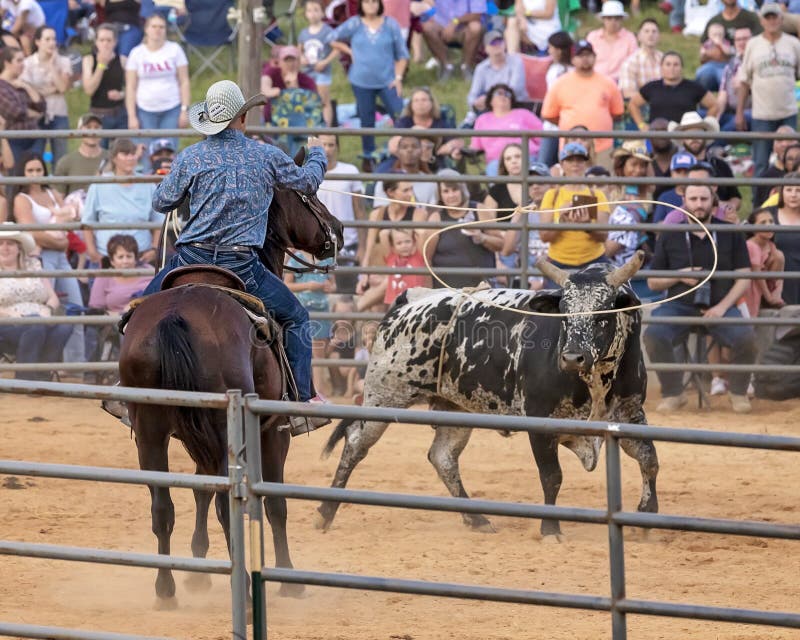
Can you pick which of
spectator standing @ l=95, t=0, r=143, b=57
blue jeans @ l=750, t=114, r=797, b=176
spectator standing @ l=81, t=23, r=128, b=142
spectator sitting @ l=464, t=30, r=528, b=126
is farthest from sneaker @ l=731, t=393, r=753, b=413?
spectator standing @ l=95, t=0, r=143, b=57

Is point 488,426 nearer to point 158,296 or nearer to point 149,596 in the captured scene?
point 158,296

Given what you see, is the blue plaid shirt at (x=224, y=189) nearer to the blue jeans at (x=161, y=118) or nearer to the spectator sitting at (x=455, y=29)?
the blue jeans at (x=161, y=118)

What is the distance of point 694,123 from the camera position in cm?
1303

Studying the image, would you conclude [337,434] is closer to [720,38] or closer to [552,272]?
[552,272]

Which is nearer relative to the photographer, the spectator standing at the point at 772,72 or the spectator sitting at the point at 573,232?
the spectator sitting at the point at 573,232

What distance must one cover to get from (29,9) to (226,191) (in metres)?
11.0

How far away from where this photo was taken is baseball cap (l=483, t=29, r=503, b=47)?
15664 mm

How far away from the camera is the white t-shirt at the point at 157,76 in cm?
1448

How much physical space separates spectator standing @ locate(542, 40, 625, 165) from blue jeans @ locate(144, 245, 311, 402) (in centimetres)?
688

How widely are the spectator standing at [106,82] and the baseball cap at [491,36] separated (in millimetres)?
4051

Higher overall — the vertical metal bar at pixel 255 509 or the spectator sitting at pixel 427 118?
the spectator sitting at pixel 427 118

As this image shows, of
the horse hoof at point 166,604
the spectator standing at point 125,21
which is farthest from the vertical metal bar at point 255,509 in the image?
the spectator standing at point 125,21

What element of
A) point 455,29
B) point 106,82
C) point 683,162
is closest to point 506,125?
point 683,162

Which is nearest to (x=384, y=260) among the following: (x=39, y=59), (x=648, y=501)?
(x=648, y=501)
